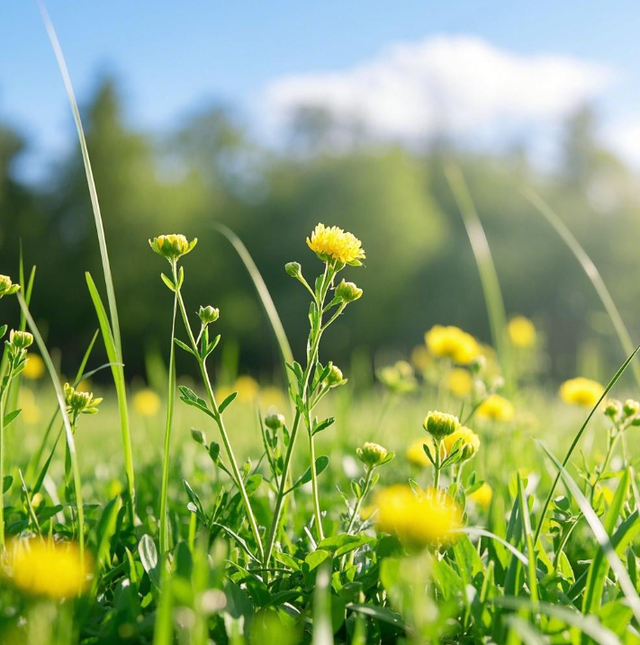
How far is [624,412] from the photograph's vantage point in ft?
3.06

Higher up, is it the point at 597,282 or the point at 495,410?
the point at 597,282

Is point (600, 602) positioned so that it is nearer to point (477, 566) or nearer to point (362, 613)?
point (477, 566)

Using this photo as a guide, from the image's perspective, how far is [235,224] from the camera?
62.5 ft

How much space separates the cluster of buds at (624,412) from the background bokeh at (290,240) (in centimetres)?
1462

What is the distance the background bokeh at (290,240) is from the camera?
1731 centimetres

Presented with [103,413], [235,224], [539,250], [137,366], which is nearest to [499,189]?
[539,250]

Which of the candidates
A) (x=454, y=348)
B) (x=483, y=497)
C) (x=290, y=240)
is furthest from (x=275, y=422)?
(x=290, y=240)

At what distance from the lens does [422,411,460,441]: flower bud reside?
792mm

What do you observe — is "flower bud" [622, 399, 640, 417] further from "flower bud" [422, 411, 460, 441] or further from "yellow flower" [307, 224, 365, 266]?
"yellow flower" [307, 224, 365, 266]

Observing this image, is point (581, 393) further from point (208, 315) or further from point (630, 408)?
point (208, 315)

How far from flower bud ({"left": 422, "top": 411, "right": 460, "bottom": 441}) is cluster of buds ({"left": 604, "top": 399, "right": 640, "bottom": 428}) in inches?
10.7

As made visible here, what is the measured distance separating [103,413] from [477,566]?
18.9ft

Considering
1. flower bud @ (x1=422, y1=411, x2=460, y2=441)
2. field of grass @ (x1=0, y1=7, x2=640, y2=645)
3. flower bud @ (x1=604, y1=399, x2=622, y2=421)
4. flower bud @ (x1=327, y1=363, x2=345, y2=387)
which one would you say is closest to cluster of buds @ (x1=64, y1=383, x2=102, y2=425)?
field of grass @ (x1=0, y1=7, x2=640, y2=645)

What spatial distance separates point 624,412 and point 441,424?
292 millimetres
